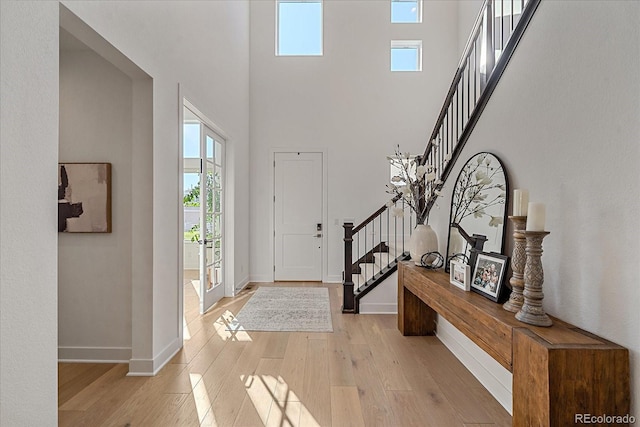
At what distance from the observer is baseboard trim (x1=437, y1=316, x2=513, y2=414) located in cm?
208

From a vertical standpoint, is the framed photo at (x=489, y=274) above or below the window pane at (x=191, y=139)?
below

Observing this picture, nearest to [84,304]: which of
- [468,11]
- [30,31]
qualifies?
[30,31]

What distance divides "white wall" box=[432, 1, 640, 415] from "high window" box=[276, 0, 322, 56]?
4.49 metres

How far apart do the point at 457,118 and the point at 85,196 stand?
3.27 m

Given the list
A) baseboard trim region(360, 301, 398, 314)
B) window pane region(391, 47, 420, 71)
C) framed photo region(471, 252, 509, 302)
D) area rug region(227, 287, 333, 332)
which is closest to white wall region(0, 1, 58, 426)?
area rug region(227, 287, 333, 332)

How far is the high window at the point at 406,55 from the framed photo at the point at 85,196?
192 inches

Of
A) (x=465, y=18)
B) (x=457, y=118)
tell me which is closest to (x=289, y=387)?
(x=457, y=118)

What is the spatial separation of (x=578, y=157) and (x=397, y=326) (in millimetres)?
2485

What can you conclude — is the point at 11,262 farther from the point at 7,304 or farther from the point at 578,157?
the point at 578,157

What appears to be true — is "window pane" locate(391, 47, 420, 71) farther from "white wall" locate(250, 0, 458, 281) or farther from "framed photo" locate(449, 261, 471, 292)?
"framed photo" locate(449, 261, 471, 292)

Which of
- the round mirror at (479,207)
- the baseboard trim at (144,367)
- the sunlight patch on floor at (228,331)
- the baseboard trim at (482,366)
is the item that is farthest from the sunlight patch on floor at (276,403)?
the round mirror at (479,207)

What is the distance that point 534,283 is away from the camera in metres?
1.54

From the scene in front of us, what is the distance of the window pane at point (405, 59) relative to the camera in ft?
19.1

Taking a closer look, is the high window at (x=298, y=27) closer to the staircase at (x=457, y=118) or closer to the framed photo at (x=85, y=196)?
the staircase at (x=457, y=118)
